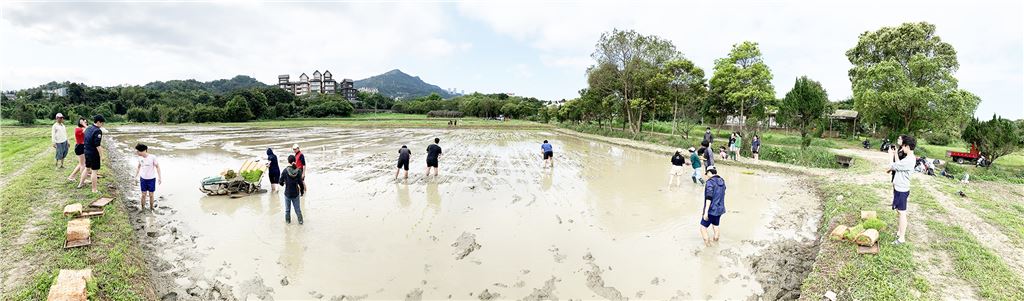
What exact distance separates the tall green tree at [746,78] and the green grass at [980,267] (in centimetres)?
2125

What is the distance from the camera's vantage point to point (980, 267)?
225 inches

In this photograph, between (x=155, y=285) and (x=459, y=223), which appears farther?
(x=459, y=223)

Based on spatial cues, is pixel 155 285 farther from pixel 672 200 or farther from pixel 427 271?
pixel 672 200

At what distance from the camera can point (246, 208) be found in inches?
379

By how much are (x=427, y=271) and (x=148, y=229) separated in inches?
242

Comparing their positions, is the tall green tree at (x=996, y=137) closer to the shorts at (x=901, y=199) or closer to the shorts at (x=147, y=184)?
the shorts at (x=901, y=199)

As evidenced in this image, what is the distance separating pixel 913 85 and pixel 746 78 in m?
9.16

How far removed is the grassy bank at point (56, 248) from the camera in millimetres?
4914

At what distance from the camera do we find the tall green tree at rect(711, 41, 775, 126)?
2659cm

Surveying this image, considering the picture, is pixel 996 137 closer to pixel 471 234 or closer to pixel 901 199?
pixel 901 199

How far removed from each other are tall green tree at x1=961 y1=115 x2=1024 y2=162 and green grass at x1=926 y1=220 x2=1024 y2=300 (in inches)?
540

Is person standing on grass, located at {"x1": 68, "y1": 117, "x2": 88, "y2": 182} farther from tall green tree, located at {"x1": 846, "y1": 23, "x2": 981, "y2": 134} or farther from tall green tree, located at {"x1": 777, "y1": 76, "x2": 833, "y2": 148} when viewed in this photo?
tall green tree, located at {"x1": 777, "y1": 76, "x2": 833, "y2": 148}

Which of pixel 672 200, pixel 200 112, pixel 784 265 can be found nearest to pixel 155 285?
pixel 784 265

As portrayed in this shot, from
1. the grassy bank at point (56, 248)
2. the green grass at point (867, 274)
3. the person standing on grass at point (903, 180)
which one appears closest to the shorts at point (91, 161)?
the grassy bank at point (56, 248)
